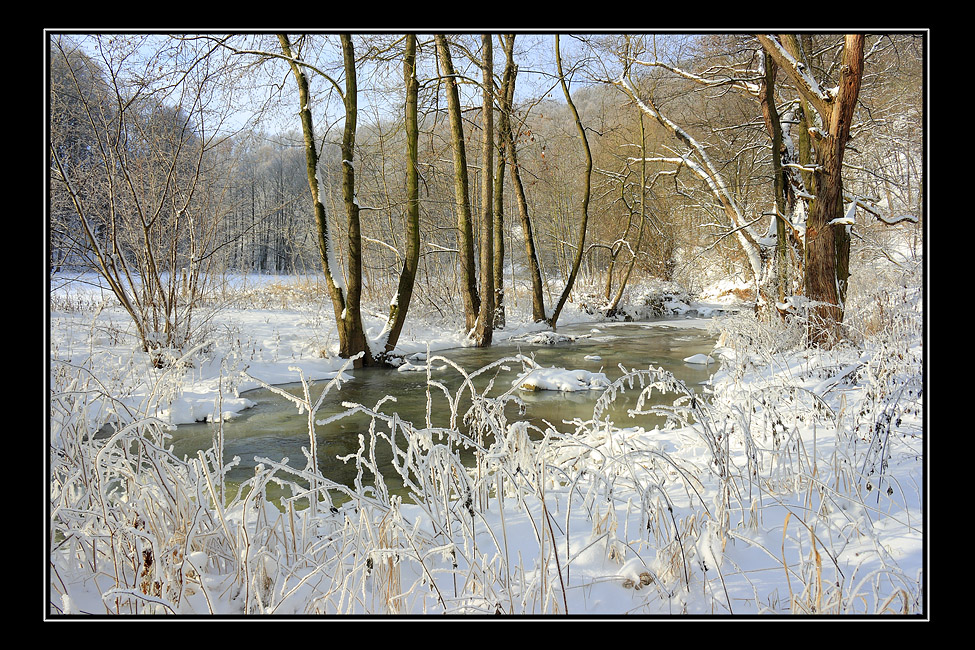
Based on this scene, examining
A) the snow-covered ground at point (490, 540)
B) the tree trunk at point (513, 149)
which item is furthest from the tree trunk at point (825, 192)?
the tree trunk at point (513, 149)

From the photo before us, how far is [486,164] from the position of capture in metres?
11.1

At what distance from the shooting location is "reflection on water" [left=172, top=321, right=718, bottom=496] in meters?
4.74

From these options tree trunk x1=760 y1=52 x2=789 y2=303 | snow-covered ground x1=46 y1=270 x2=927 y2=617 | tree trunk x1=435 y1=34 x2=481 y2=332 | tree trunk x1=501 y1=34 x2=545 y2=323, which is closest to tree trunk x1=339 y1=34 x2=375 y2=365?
tree trunk x1=435 y1=34 x2=481 y2=332

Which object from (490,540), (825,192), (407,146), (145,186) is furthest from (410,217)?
(490,540)

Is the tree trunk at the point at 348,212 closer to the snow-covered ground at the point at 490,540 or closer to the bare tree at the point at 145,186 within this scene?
the bare tree at the point at 145,186

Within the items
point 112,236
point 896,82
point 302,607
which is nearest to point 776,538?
point 302,607

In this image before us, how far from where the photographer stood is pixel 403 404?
245 inches

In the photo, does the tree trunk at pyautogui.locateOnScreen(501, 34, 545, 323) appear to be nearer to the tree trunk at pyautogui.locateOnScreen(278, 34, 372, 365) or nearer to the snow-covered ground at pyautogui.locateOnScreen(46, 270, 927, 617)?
the tree trunk at pyautogui.locateOnScreen(278, 34, 372, 365)

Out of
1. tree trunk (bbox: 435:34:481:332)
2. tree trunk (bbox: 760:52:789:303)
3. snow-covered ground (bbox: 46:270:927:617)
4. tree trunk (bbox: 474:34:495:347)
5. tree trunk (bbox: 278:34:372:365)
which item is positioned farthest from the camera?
tree trunk (bbox: 474:34:495:347)

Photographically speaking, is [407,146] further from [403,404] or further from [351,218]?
[403,404]

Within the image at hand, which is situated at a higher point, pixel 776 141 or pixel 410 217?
pixel 776 141

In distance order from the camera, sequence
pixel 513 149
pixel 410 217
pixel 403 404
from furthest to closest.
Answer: pixel 513 149, pixel 410 217, pixel 403 404
